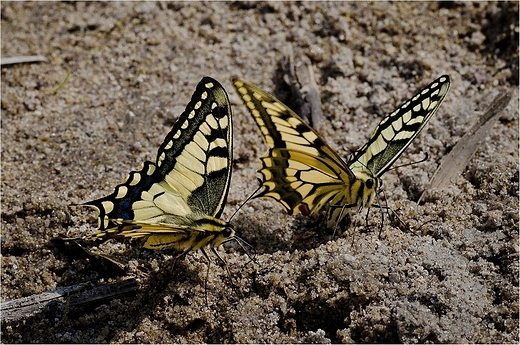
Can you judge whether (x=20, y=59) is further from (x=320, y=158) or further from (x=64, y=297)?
(x=320, y=158)

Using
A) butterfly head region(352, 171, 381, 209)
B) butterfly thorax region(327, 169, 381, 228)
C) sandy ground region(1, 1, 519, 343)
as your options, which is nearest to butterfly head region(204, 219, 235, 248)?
Result: sandy ground region(1, 1, 519, 343)

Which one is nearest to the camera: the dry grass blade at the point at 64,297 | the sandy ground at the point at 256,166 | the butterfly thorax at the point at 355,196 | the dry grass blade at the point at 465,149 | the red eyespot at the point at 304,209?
the sandy ground at the point at 256,166

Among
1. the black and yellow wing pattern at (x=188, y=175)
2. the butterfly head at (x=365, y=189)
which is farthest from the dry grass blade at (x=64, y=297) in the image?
the butterfly head at (x=365, y=189)

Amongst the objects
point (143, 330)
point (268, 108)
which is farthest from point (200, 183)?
point (143, 330)

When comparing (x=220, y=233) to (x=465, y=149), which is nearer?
(x=220, y=233)

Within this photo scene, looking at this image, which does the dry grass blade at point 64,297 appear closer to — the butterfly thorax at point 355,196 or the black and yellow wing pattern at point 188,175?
the black and yellow wing pattern at point 188,175

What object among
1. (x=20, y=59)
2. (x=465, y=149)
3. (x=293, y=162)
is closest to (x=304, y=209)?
(x=293, y=162)
